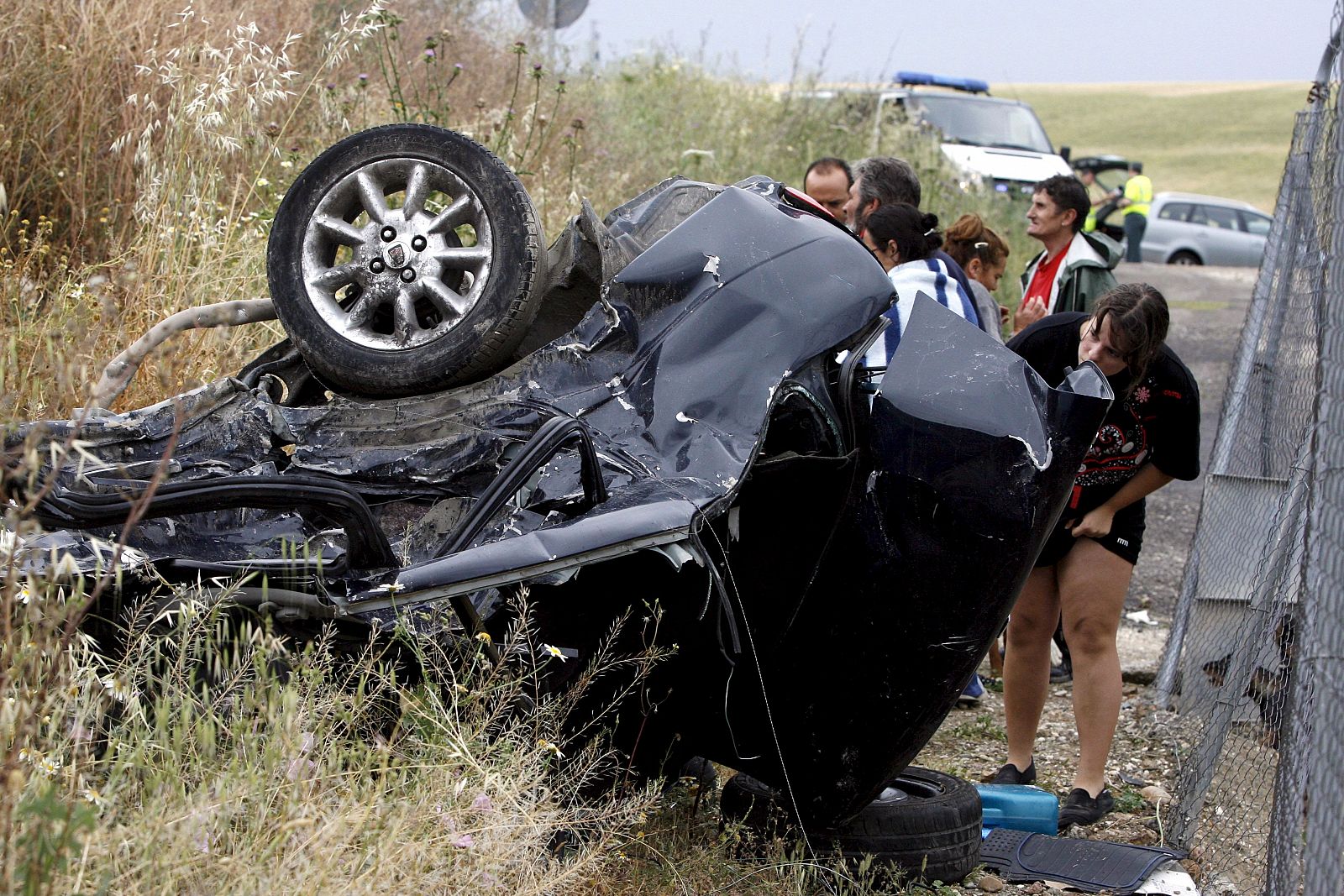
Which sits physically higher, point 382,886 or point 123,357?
point 123,357

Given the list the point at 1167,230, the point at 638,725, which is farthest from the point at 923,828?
the point at 1167,230

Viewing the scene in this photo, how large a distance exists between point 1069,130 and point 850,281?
5940cm

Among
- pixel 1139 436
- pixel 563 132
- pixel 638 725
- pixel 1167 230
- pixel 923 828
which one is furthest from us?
pixel 1167 230

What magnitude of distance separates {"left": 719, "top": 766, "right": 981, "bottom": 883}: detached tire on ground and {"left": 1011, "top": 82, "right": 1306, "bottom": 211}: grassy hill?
1488 inches

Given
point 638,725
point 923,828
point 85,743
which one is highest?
point 85,743

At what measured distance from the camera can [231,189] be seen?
6641mm

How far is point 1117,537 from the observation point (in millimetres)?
4402

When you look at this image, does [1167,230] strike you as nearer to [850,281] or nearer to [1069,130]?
[850,281]

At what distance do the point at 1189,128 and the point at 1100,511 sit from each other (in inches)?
2356

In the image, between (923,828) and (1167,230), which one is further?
(1167,230)

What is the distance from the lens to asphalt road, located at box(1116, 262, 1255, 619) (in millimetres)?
7637

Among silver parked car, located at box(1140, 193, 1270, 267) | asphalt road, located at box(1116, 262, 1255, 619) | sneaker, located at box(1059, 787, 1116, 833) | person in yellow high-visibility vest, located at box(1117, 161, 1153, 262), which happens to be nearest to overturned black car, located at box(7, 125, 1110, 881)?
sneaker, located at box(1059, 787, 1116, 833)

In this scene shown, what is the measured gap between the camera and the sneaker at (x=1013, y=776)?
4.62 meters

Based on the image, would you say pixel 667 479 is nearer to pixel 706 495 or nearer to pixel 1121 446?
pixel 706 495
